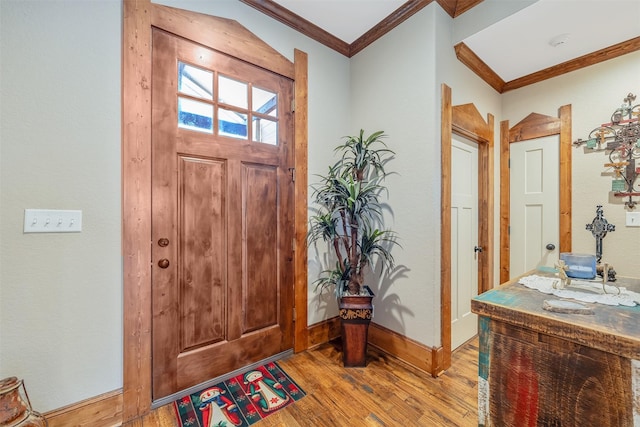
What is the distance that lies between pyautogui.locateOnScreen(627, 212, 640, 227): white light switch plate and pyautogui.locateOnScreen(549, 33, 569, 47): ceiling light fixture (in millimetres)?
1506

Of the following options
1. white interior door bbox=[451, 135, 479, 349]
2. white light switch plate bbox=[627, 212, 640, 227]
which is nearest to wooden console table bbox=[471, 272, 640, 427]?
white interior door bbox=[451, 135, 479, 349]

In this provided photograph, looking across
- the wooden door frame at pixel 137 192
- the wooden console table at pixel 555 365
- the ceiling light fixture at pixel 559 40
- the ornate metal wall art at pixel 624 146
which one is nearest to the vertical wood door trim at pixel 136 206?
the wooden door frame at pixel 137 192

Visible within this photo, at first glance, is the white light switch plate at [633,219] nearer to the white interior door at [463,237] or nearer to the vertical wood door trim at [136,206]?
the white interior door at [463,237]

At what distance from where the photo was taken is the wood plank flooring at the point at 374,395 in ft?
4.77

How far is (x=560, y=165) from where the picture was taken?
245cm

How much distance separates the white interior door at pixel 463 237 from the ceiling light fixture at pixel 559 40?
0.93 metres

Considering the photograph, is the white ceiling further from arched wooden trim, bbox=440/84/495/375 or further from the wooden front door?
the wooden front door

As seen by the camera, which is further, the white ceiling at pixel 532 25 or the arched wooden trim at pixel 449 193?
the arched wooden trim at pixel 449 193

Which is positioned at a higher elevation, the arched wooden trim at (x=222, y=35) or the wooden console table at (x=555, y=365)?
the arched wooden trim at (x=222, y=35)
